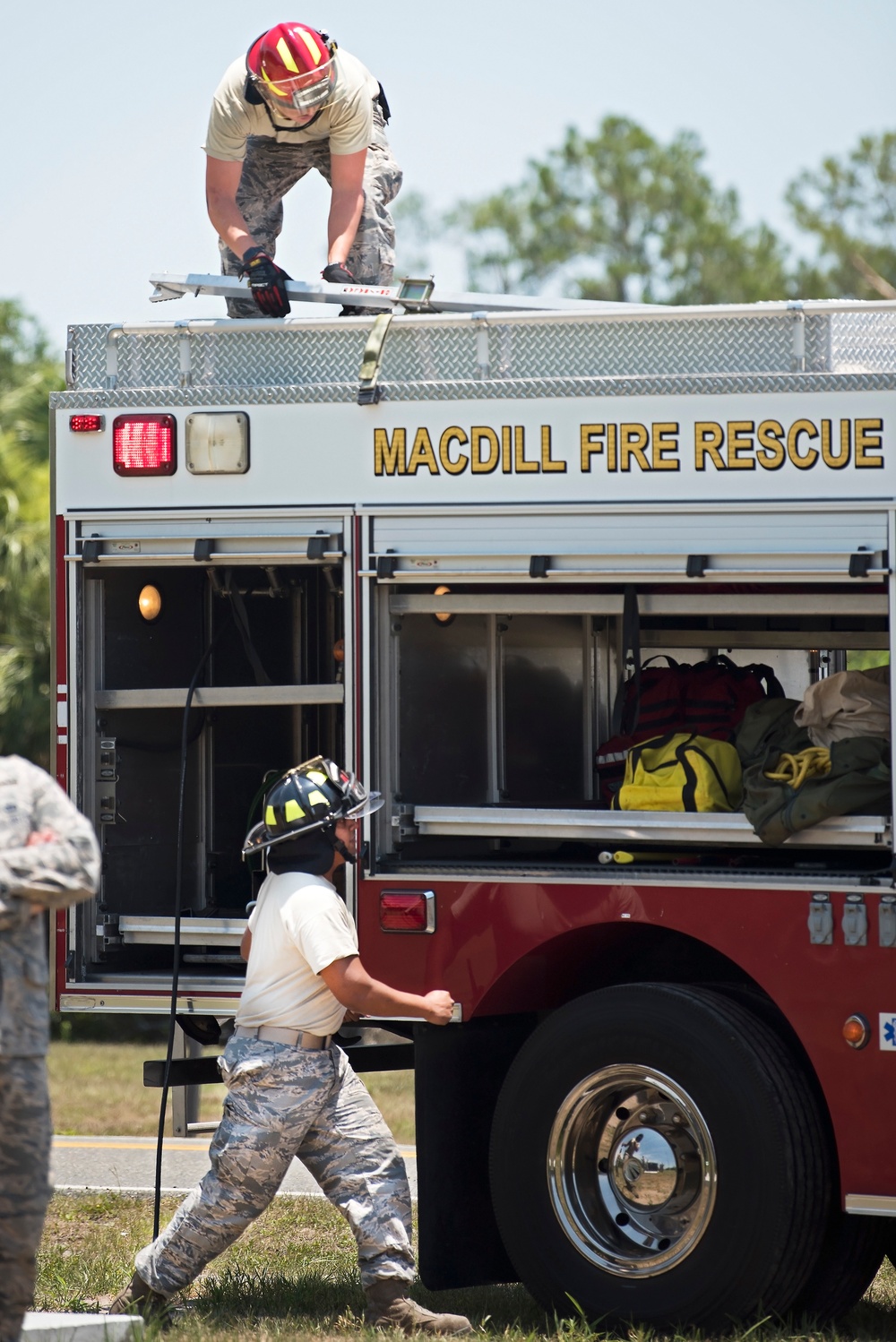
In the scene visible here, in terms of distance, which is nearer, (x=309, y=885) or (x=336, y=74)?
(x=309, y=885)

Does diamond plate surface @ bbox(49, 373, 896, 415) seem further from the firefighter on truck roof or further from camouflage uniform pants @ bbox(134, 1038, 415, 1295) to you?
camouflage uniform pants @ bbox(134, 1038, 415, 1295)

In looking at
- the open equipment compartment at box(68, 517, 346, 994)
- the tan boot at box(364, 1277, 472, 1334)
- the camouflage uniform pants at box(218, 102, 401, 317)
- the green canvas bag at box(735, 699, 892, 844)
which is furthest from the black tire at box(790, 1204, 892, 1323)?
the camouflage uniform pants at box(218, 102, 401, 317)

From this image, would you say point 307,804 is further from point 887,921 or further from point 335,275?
point 335,275

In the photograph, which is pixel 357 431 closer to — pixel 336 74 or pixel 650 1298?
pixel 336 74

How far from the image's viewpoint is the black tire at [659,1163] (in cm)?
512

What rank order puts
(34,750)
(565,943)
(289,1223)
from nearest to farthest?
A: (565,943) < (289,1223) < (34,750)

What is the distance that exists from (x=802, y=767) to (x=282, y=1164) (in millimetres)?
1856

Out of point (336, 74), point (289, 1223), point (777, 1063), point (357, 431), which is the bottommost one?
point (289, 1223)

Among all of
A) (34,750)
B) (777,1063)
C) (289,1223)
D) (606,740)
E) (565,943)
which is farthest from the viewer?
(34,750)

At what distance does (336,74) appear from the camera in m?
6.53

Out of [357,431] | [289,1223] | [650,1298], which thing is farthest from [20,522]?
[650,1298]

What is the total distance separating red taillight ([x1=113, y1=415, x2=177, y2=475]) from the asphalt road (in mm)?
3565

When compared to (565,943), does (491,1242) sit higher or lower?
lower

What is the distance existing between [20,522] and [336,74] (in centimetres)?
1105
